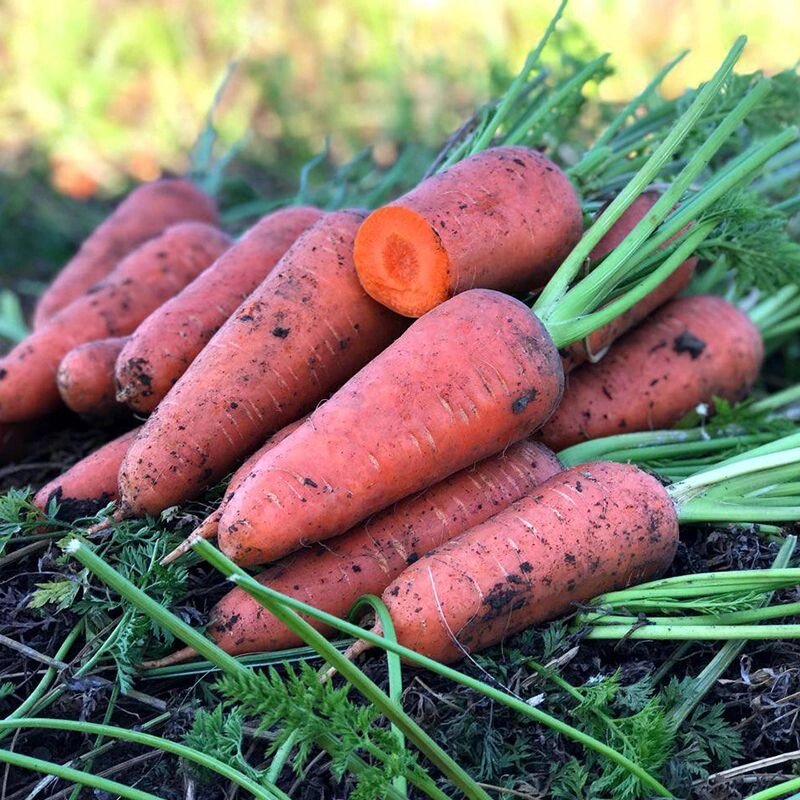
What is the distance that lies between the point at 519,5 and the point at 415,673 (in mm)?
4550

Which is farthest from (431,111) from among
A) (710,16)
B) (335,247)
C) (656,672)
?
(656,672)

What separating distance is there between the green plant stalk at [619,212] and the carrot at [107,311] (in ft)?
3.95

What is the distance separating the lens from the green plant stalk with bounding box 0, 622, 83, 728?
1741 millimetres

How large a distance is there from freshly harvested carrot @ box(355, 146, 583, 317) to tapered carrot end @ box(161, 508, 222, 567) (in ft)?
2.24

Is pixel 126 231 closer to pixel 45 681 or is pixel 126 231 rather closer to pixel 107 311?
pixel 107 311

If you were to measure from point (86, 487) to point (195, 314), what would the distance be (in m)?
0.52

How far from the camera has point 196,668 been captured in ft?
5.98

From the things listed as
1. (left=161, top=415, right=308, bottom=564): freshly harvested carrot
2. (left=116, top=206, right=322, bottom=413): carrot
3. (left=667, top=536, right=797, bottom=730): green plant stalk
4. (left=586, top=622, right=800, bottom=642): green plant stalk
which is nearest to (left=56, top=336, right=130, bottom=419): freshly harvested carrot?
(left=116, top=206, right=322, bottom=413): carrot

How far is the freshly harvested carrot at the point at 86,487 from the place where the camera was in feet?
7.08

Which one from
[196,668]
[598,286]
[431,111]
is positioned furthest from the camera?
[431,111]

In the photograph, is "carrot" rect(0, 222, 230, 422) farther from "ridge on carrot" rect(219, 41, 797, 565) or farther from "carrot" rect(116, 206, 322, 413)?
"ridge on carrot" rect(219, 41, 797, 565)

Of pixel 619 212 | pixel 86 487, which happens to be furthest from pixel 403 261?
pixel 86 487

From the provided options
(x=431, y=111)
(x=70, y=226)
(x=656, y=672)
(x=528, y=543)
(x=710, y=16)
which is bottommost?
(x=656, y=672)

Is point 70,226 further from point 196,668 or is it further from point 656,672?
point 656,672
